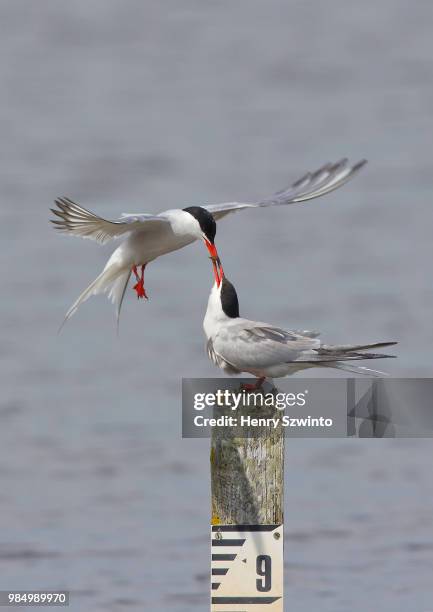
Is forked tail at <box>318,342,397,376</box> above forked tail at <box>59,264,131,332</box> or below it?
below

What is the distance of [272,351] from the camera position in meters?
6.75

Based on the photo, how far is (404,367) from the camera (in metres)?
13.1

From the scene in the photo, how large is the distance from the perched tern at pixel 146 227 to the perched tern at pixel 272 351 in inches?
43.6

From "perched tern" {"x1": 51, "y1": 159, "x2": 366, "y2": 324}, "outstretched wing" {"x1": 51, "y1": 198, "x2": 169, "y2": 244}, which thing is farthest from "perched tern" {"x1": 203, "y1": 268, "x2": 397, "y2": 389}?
"outstretched wing" {"x1": 51, "y1": 198, "x2": 169, "y2": 244}

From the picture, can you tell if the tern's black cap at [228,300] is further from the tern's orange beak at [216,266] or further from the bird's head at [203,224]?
the bird's head at [203,224]

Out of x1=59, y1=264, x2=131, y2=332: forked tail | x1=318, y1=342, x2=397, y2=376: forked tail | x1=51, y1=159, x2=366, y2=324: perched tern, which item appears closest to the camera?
x1=318, y1=342, x2=397, y2=376: forked tail

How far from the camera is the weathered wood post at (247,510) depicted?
6.43m

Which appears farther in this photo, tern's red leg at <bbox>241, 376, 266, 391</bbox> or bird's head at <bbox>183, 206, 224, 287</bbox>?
bird's head at <bbox>183, 206, 224, 287</bbox>

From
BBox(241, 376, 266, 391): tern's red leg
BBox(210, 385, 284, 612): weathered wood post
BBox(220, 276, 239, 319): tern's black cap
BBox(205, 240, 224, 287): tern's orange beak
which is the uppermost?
BBox(205, 240, 224, 287): tern's orange beak

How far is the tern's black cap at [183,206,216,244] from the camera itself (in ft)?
27.0

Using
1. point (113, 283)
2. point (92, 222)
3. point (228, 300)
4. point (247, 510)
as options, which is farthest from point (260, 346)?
point (113, 283)

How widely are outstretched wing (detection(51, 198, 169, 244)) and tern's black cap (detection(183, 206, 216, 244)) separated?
17cm

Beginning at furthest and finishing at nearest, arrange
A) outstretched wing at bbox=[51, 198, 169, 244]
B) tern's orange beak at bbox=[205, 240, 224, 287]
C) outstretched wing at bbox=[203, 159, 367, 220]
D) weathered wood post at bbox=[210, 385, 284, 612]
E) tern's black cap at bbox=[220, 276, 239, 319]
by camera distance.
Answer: outstretched wing at bbox=[203, 159, 367, 220], outstretched wing at bbox=[51, 198, 169, 244], tern's orange beak at bbox=[205, 240, 224, 287], tern's black cap at bbox=[220, 276, 239, 319], weathered wood post at bbox=[210, 385, 284, 612]

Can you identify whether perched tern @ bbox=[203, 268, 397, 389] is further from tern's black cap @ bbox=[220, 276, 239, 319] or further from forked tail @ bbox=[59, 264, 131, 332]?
forked tail @ bbox=[59, 264, 131, 332]
